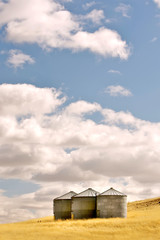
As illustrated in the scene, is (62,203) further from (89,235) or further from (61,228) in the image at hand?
(89,235)


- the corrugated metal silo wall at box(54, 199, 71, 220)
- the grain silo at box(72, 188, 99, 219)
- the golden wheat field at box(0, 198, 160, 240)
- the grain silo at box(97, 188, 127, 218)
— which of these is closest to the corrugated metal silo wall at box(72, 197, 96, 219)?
the grain silo at box(72, 188, 99, 219)

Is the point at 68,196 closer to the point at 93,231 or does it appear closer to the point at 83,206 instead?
the point at 83,206

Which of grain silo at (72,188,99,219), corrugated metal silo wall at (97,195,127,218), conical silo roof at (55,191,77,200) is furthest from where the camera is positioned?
conical silo roof at (55,191,77,200)

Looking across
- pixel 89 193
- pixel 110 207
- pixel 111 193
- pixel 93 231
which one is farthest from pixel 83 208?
pixel 93 231

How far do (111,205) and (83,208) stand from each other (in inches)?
170

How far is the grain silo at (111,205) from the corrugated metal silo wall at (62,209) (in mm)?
6536

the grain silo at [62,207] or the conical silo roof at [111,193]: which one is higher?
the conical silo roof at [111,193]

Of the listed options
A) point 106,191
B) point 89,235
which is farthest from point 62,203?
point 89,235

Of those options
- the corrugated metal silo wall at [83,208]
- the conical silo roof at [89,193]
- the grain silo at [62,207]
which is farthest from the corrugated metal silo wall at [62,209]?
the conical silo roof at [89,193]

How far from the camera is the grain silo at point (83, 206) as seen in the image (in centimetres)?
5122

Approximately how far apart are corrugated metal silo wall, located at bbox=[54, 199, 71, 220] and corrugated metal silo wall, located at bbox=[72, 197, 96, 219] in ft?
11.0

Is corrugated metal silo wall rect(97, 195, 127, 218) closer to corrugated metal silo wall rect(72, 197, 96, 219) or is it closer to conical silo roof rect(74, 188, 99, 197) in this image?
corrugated metal silo wall rect(72, 197, 96, 219)

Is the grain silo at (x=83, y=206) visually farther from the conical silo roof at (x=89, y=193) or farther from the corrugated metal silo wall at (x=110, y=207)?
the corrugated metal silo wall at (x=110, y=207)

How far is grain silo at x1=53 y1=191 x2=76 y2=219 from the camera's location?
54656 mm
